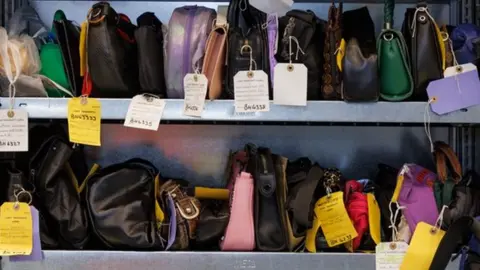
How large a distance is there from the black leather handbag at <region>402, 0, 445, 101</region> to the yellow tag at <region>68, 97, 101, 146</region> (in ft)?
2.37

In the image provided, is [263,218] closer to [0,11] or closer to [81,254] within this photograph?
[81,254]

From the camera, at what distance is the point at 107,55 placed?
1.30 m

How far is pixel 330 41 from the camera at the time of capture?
1342 millimetres

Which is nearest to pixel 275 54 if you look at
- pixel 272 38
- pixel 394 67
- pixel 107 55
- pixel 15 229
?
pixel 272 38

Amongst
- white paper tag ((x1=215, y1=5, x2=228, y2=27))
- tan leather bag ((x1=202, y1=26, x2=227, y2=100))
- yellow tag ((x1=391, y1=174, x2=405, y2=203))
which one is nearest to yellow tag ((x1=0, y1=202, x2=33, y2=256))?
tan leather bag ((x1=202, y1=26, x2=227, y2=100))

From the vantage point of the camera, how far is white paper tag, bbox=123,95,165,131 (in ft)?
4.25

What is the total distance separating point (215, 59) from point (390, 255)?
23.5 inches

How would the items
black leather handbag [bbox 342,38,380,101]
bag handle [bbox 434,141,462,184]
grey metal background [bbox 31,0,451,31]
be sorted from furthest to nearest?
1. grey metal background [bbox 31,0,451,31]
2. bag handle [bbox 434,141,462,184]
3. black leather handbag [bbox 342,38,380,101]

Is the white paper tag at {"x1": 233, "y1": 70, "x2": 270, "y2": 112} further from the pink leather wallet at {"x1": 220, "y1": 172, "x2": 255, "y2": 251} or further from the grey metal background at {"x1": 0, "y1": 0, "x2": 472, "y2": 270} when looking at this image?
the grey metal background at {"x1": 0, "y1": 0, "x2": 472, "y2": 270}

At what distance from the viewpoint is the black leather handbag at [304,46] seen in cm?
131

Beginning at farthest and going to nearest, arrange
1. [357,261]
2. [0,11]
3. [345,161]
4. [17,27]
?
[345,161] → [0,11] → [17,27] → [357,261]

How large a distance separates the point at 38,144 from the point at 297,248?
0.71m

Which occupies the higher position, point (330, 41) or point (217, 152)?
point (330, 41)

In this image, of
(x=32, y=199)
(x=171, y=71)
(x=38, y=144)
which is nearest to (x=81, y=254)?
(x=32, y=199)
